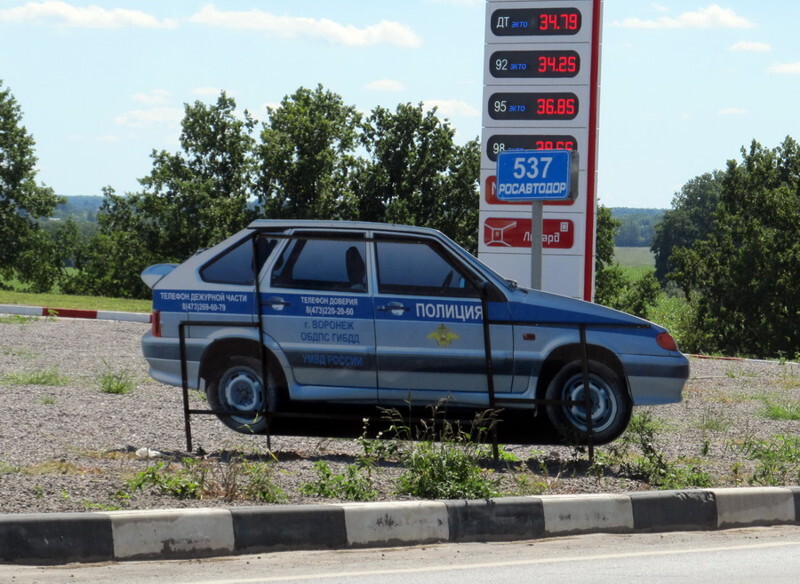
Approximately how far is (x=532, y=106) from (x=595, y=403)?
24.3ft

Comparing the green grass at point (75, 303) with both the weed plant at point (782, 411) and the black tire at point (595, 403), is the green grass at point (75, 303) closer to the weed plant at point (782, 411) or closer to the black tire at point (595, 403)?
the weed plant at point (782, 411)

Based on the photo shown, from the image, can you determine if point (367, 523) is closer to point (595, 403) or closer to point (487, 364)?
point (487, 364)

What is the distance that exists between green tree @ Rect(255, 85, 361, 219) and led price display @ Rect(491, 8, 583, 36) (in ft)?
154

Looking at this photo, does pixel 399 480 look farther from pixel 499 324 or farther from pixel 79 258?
pixel 79 258

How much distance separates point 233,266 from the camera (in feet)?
29.3

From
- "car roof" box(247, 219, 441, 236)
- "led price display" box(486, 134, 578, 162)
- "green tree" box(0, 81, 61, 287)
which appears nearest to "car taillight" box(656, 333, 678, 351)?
"car roof" box(247, 219, 441, 236)

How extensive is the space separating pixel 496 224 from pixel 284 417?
759cm

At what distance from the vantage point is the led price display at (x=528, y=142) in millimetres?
15328

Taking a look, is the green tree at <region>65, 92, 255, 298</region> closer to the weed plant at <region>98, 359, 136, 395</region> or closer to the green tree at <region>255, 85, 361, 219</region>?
the green tree at <region>255, 85, 361, 219</region>

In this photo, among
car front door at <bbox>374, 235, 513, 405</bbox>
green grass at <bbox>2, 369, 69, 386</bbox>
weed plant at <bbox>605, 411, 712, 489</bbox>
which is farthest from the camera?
green grass at <bbox>2, 369, 69, 386</bbox>

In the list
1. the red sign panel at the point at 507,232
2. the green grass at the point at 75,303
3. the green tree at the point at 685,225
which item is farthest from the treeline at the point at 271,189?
the green tree at the point at 685,225

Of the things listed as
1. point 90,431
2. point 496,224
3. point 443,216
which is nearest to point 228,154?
point 443,216

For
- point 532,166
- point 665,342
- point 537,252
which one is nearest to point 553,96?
point 532,166

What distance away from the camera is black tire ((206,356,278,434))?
879 cm
